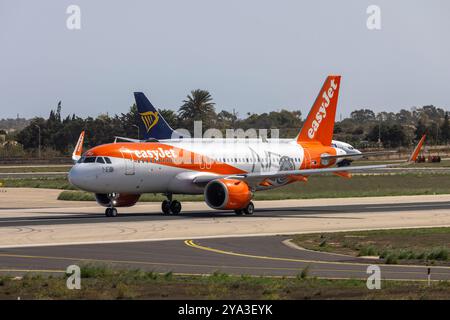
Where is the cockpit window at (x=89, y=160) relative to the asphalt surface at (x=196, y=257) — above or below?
above

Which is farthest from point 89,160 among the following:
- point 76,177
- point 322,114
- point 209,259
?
point 209,259

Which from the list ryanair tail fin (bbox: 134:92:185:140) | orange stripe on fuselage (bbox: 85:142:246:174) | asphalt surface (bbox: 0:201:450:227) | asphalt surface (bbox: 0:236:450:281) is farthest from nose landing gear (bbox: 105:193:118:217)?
ryanair tail fin (bbox: 134:92:185:140)

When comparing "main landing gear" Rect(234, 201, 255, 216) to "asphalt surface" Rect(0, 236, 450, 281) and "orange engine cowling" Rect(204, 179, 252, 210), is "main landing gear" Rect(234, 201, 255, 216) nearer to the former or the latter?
"orange engine cowling" Rect(204, 179, 252, 210)

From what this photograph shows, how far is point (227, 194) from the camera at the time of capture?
5381 centimetres

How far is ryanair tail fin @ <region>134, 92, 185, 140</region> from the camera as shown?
103 metres

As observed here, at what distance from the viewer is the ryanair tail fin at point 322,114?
65750mm

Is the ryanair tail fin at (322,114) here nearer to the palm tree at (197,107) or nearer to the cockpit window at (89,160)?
the cockpit window at (89,160)

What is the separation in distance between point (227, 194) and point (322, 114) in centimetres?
1472

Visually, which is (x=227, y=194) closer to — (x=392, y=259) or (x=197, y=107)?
(x=392, y=259)

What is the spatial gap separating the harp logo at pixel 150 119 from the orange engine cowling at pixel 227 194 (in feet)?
162

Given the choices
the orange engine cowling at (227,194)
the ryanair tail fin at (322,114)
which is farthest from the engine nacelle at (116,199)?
the ryanair tail fin at (322,114)
